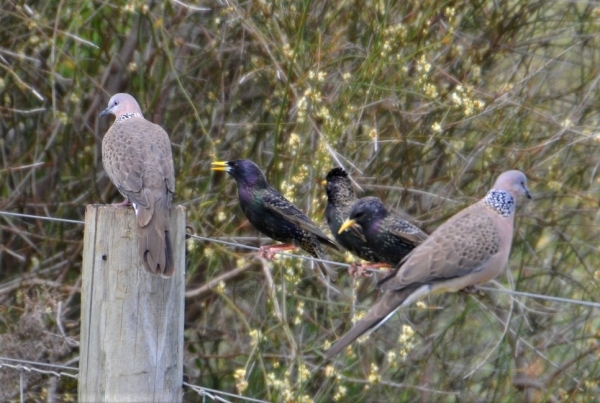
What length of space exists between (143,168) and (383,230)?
3.90 feet

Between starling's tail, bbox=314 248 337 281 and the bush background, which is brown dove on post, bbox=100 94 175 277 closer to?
the bush background

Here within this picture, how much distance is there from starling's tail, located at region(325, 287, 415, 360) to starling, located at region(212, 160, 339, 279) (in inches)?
48.7

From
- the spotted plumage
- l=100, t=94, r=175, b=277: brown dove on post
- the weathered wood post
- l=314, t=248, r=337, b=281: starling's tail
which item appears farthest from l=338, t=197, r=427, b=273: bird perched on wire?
the weathered wood post

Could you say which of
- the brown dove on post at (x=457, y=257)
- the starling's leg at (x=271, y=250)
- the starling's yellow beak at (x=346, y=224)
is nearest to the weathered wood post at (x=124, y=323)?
the brown dove on post at (x=457, y=257)

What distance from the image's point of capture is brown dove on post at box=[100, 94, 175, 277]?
3.26 m

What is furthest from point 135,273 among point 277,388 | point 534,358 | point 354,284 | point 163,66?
point 534,358

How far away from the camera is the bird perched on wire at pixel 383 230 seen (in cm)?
469

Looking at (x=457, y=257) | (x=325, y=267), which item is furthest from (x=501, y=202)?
(x=325, y=267)

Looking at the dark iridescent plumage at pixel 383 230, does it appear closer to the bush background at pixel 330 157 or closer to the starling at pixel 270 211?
the starling at pixel 270 211

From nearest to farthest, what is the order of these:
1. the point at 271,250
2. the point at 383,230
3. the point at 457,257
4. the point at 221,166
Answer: the point at 457,257 < the point at 383,230 < the point at 271,250 < the point at 221,166

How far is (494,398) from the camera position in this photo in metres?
5.86

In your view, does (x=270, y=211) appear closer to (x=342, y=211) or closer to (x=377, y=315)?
(x=342, y=211)

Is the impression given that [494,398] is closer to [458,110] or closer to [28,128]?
[458,110]

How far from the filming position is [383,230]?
4.69 metres
